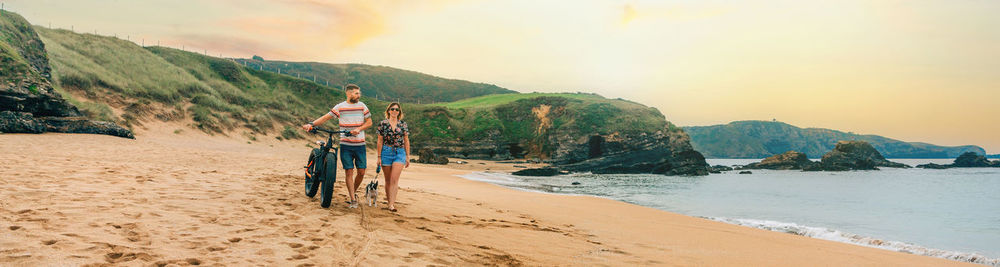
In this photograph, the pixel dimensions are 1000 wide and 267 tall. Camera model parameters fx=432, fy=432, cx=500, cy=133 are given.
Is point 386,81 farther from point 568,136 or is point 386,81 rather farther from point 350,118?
point 350,118

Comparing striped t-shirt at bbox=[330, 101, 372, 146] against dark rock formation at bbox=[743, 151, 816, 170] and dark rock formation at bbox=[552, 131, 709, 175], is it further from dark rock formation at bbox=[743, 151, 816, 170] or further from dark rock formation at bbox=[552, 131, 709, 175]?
dark rock formation at bbox=[743, 151, 816, 170]

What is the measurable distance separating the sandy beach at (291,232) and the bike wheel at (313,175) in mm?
176

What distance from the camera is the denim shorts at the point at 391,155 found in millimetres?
6547

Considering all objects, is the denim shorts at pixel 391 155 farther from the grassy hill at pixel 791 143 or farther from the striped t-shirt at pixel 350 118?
the grassy hill at pixel 791 143

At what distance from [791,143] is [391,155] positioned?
184m

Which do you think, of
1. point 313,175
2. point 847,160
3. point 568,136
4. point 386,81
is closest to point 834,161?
point 847,160

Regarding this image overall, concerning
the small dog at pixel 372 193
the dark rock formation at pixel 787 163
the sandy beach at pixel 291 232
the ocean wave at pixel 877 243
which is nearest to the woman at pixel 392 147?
the small dog at pixel 372 193

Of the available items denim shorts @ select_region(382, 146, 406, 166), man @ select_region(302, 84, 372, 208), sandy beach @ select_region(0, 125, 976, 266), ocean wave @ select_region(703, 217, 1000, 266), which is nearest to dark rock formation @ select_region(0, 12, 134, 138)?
sandy beach @ select_region(0, 125, 976, 266)

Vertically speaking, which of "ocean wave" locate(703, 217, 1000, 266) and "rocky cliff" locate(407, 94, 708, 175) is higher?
"rocky cliff" locate(407, 94, 708, 175)

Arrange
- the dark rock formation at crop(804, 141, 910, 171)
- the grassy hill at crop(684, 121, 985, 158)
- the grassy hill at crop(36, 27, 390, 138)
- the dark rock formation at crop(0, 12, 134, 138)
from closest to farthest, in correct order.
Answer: the dark rock formation at crop(0, 12, 134, 138) < the grassy hill at crop(36, 27, 390, 138) < the dark rock formation at crop(804, 141, 910, 171) < the grassy hill at crop(684, 121, 985, 158)

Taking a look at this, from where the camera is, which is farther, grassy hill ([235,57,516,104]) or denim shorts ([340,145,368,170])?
grassy hill ([235,57,516,104])

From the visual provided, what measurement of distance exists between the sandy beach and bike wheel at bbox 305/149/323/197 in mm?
176

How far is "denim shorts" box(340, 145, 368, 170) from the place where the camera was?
248 inches

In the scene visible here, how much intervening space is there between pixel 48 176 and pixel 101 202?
2.20 meters
